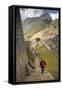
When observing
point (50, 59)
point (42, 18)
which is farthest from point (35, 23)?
point (50, 59)

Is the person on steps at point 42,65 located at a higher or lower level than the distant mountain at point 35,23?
lower

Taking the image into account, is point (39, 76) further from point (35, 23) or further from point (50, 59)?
point (35, 23)

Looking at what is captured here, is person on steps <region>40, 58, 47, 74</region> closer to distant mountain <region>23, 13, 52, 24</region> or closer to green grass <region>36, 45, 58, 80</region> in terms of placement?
green grass <region>36, 45, 58, 80</region>

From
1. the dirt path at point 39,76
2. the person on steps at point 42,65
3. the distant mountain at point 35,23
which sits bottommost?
the dirt path at point 39,76

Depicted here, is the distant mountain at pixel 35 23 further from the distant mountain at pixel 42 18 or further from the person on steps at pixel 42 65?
the person on steps at pixel 42 65

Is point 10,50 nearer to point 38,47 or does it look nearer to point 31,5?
point 38,47

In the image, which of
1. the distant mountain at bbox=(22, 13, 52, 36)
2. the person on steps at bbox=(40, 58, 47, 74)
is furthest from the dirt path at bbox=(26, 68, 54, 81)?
the distant mountain at bbox=(22, 13, 52, 36)

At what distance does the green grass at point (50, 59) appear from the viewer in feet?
5.90

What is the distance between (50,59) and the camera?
71.8 inches

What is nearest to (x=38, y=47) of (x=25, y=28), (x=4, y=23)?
(x=25, y=28)

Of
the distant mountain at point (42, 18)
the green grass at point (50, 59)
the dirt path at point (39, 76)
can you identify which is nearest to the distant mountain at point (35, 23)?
the distant mountain at point (42, 18)

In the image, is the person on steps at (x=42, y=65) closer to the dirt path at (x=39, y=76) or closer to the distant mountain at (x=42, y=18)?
the dirt path at (x=39, y=76)

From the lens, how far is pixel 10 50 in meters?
1.76
